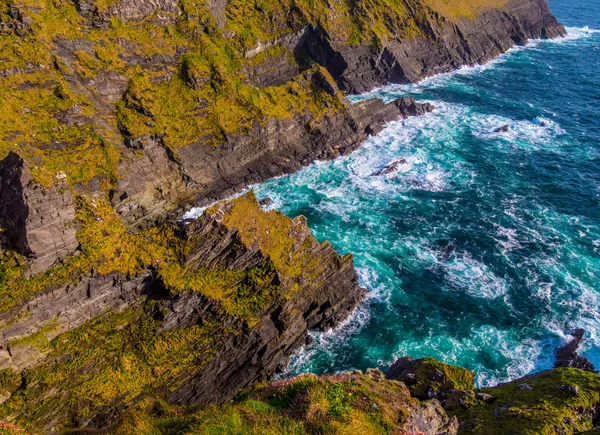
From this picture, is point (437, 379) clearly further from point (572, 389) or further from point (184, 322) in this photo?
point (184, 322)

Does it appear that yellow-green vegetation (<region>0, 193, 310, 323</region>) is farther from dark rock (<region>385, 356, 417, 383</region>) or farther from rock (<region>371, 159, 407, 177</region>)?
rock (<region>371, 159, 407, 177</region>)

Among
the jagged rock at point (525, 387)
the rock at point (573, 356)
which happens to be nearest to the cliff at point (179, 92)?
the jagged rock at point (525, 387)

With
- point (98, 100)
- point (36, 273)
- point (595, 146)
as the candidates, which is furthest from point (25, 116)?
point (595, 146)

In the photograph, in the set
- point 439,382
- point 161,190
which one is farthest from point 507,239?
point 161,190

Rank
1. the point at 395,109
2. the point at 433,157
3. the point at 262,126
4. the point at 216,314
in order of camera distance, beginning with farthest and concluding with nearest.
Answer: the point at 395,109
the point at 433,157
the point at 262,126
the point at 216,314

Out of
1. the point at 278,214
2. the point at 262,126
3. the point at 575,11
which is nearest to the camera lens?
the point at 278,214

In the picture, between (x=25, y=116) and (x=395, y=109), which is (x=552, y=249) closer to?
(x=395, y=109)

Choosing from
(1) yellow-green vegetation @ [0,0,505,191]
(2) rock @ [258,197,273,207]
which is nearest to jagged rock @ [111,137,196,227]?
(1) yellow-green vegetation @ [0,0,505,191]
